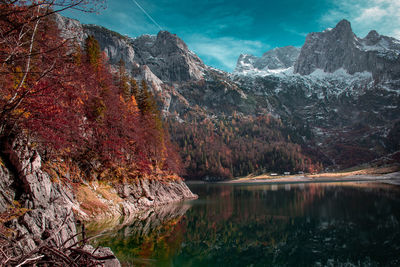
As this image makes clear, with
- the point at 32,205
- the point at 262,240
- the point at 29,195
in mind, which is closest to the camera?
the point at 32,205

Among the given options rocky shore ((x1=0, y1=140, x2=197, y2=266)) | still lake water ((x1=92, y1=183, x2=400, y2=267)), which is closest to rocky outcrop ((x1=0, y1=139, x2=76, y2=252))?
rocky shore ((x1=0, y1=140, x2=197, y2=266))

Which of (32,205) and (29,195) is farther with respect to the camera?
(29,195)

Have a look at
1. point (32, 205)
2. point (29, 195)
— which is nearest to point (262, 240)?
point (32, 205)

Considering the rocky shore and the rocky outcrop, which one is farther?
the rocky outcrop

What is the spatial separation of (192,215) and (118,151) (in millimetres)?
15748

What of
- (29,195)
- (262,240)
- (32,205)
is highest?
(29,195)

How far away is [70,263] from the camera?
18.2ft

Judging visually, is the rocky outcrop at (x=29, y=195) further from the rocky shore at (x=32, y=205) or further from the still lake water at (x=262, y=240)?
the still lake water at (x=262, y=240)

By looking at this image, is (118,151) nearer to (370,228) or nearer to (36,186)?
(36,186)

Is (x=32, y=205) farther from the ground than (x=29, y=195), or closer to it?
closer to it

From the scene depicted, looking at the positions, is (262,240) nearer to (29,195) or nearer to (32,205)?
(32,205)

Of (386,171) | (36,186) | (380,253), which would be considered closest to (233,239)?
(380,253)

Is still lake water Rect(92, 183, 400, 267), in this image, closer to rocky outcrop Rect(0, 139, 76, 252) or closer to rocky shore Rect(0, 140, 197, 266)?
rocky shore Rect(0, 140, 197, 266)

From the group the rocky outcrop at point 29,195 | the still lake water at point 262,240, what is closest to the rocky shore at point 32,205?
the rocky outcrop at point 29,195
